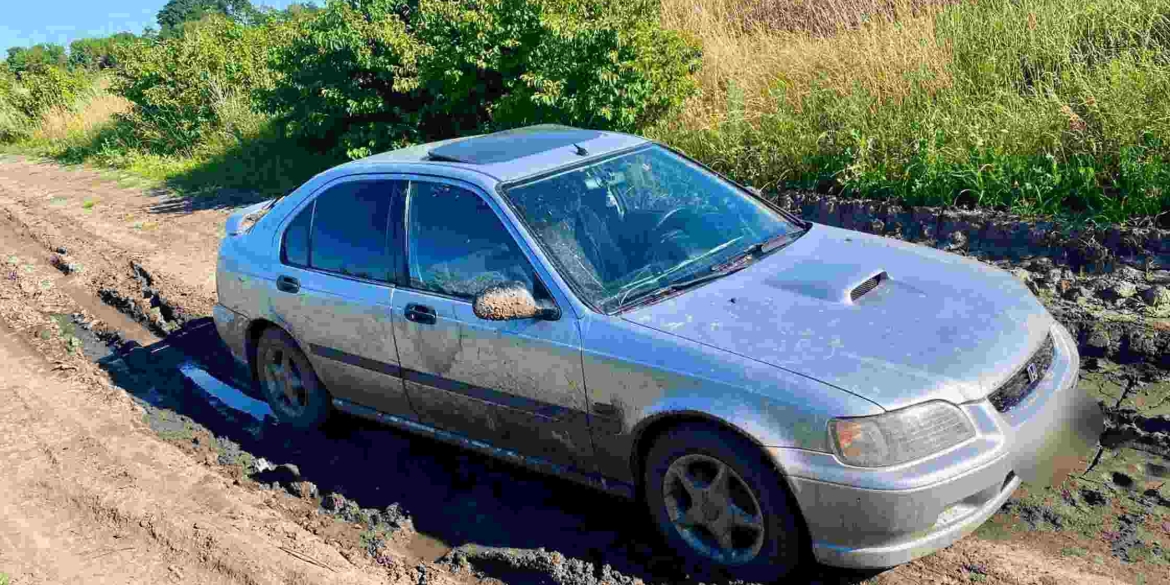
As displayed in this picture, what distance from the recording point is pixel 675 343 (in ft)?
12.9

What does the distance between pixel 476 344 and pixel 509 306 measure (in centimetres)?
40

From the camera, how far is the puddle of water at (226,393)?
21.1 feet

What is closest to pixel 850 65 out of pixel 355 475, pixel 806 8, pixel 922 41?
pixel 922 41

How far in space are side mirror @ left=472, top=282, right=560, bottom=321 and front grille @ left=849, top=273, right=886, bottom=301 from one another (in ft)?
3.99

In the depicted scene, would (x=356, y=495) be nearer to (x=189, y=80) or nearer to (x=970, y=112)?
(x=970, y=112)

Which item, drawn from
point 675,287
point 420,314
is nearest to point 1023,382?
point 675,287

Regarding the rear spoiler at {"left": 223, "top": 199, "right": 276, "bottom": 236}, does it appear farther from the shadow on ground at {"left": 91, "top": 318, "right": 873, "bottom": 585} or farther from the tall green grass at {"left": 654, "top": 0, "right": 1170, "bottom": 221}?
the tall green grass at {"left": 654, "top": 0, "right": 1170, "bottom": 221}

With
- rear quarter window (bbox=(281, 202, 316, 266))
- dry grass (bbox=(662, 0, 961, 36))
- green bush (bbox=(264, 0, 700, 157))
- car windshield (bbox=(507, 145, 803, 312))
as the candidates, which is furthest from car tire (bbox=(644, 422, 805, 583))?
dry grass (bbox=(662, 0, 961, 36))

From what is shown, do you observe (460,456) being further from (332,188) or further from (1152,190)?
(1152,190)

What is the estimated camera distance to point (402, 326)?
192 inches

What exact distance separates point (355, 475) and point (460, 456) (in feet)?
1.80

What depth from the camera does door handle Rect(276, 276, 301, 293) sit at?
18.2 feet

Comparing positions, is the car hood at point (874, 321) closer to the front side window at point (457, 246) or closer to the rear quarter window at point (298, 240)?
the front side window at point (457, 246)

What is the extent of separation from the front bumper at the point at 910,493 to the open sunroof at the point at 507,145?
2.17 metres
